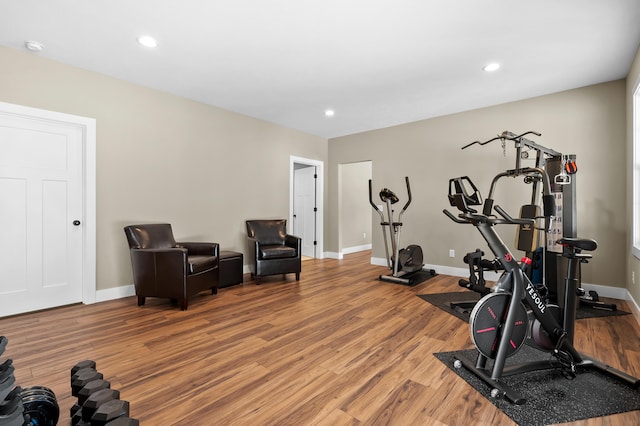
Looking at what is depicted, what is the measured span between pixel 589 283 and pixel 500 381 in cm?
313

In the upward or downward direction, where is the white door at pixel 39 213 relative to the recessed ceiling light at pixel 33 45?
downward

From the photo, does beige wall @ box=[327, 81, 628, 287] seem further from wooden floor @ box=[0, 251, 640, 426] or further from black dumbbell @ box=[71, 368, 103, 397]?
black dumbbell @ box=[71, 368, 103, 397]

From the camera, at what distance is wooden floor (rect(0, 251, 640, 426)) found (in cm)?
165

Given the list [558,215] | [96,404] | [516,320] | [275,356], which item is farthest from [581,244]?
[96,404]

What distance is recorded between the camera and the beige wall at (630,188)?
3.09 m

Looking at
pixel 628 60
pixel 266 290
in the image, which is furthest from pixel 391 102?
pixel 266 290

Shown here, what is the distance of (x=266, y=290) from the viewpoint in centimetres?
414

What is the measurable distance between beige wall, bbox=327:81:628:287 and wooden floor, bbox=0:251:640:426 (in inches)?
53.4

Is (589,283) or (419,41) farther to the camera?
(589,283)

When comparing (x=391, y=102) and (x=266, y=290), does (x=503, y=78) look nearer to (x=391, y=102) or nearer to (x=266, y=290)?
(x=391, y=102)

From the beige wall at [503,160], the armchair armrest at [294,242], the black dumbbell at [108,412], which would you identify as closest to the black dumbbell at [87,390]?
the black dumbbell at [108,412]

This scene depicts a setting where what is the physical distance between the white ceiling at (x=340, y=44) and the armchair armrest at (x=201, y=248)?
2.03m

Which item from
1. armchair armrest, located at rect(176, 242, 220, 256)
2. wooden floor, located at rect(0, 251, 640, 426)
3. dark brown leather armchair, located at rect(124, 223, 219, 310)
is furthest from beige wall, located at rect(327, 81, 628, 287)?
dark brown leather armchair, located at rect(124, 223, 219, 310)

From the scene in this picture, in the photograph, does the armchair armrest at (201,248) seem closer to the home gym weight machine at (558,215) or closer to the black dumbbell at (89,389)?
the black dumbbell at (89,389)
